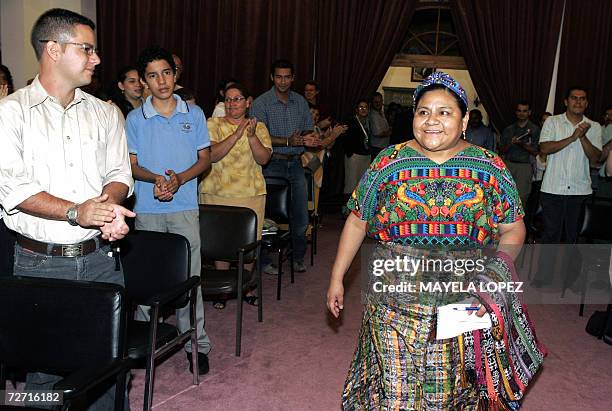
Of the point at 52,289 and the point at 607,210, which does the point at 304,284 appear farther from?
the point at 52,289

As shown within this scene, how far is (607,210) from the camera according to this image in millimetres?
5098

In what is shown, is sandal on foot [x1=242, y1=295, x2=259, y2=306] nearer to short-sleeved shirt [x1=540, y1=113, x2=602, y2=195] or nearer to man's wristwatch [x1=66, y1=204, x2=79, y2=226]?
short-sleeved shirt [x1=540, y1=113, x2=602, y2=195]

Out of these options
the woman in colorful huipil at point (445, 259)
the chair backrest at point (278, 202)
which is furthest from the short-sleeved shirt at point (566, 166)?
the woman in colorful huipil at point (445, 259)

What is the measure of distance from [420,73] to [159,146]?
673cm

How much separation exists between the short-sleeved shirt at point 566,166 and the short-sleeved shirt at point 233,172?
2567mm

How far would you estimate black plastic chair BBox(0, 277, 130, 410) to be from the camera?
2.29 m

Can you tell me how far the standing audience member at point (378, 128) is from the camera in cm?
917

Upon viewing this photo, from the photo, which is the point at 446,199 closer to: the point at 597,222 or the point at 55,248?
the point at 55,248

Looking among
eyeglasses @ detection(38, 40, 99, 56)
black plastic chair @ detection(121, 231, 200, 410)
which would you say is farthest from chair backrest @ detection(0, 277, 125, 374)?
eyeglasses @ detection(38, 40, 99, 56)

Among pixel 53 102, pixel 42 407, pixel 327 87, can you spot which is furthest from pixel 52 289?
pixel 327 87

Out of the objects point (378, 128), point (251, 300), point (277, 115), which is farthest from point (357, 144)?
point (251, 300)

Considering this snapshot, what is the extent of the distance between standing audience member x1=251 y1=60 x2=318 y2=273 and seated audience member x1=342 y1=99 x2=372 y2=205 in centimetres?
294

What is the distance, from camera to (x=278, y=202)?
538cm

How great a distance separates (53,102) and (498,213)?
171 centimetres
